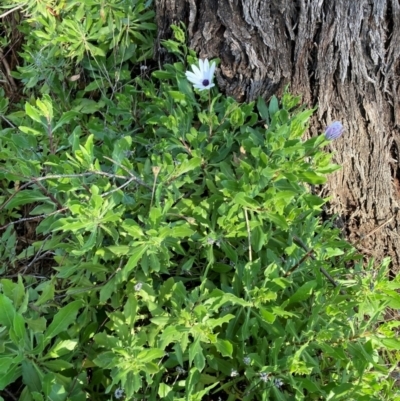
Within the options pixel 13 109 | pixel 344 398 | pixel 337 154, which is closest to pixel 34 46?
pixel 13 109

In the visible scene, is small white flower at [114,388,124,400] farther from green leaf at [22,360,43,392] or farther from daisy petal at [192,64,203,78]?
daisy petal at [192,64,203,78]

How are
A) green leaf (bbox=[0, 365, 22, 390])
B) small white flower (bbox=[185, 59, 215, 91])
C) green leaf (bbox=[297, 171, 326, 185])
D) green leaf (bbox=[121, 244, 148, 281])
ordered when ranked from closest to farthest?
green leaf (bbox=[0, 365, 22, 390]) → green leaf (bbox=[121, 244, 148, 281]) → green leaf (bbox=[297, 171, 326, 185]) → small white flower (bbox=[185, 59, 215, 91])

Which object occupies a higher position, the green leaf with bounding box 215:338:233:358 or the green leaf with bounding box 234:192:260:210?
the green leaf with bounding box 234:192:260:210

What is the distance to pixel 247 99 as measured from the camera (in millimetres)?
1961

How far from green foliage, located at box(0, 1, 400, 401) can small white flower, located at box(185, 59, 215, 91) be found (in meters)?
0.07

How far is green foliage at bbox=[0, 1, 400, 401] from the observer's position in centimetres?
147

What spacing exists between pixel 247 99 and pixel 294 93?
0.60 feet

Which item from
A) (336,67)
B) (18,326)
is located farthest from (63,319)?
(336,67)

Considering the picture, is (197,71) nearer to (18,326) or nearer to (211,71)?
(211,71)

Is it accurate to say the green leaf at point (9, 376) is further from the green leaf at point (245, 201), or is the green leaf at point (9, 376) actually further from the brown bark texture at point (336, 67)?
the brown bark texture at point (336, 67)

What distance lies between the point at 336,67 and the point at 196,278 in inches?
37.3

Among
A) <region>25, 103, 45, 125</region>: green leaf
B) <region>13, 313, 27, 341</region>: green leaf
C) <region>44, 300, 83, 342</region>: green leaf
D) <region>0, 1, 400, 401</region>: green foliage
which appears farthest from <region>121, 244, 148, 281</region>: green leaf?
<region>25, 103, 45, 125</region>: green leaf

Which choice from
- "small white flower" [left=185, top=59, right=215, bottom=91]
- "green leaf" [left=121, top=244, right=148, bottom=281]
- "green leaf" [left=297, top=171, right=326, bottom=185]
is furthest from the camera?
"small white flower" [left=185, top=59, right=215, bottom=91]

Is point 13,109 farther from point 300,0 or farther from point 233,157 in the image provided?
point 300,0
